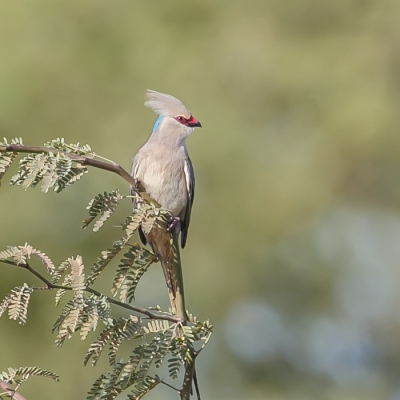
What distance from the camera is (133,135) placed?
319 inches

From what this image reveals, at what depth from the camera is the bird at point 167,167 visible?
4379mm

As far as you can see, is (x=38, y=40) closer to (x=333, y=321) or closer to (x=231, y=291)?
(x=231, y=291)

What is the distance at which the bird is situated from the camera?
4379mm

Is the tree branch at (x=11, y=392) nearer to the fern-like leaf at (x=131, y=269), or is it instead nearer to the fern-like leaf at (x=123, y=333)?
the fern-like leaf at (x=123, y=333)

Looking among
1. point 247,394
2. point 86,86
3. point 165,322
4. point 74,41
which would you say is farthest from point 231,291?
point 165,322

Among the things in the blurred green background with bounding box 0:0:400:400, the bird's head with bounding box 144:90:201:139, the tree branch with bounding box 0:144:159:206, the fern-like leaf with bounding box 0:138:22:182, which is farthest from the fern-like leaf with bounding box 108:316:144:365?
the blurred green background with bounding box 0:0:400:400

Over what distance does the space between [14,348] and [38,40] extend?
12.4ft

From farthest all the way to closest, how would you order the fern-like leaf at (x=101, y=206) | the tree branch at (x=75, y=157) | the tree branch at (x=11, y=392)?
the fern-like leaf at (x=101, y=206) → the tree branch at (x=75, y=157) → the tree branch at (x=11, y=392)

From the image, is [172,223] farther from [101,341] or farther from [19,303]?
[19,303]

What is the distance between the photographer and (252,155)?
8773 mm

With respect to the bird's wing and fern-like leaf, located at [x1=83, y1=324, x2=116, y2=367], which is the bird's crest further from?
fern-like leaf, located at [x1=83, y1=324, x2=116, y2=367]

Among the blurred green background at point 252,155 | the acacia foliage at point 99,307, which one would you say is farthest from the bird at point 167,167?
the blurred green background at point 252,155

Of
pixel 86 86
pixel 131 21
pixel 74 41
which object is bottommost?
pixel 86 86

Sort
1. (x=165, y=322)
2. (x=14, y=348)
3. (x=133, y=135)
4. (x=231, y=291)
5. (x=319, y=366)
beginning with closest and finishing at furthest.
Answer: (x=165, y=322), (x=14, y=348), (x=133, y=135), (x=231, y=291), (x=319, y=366)
